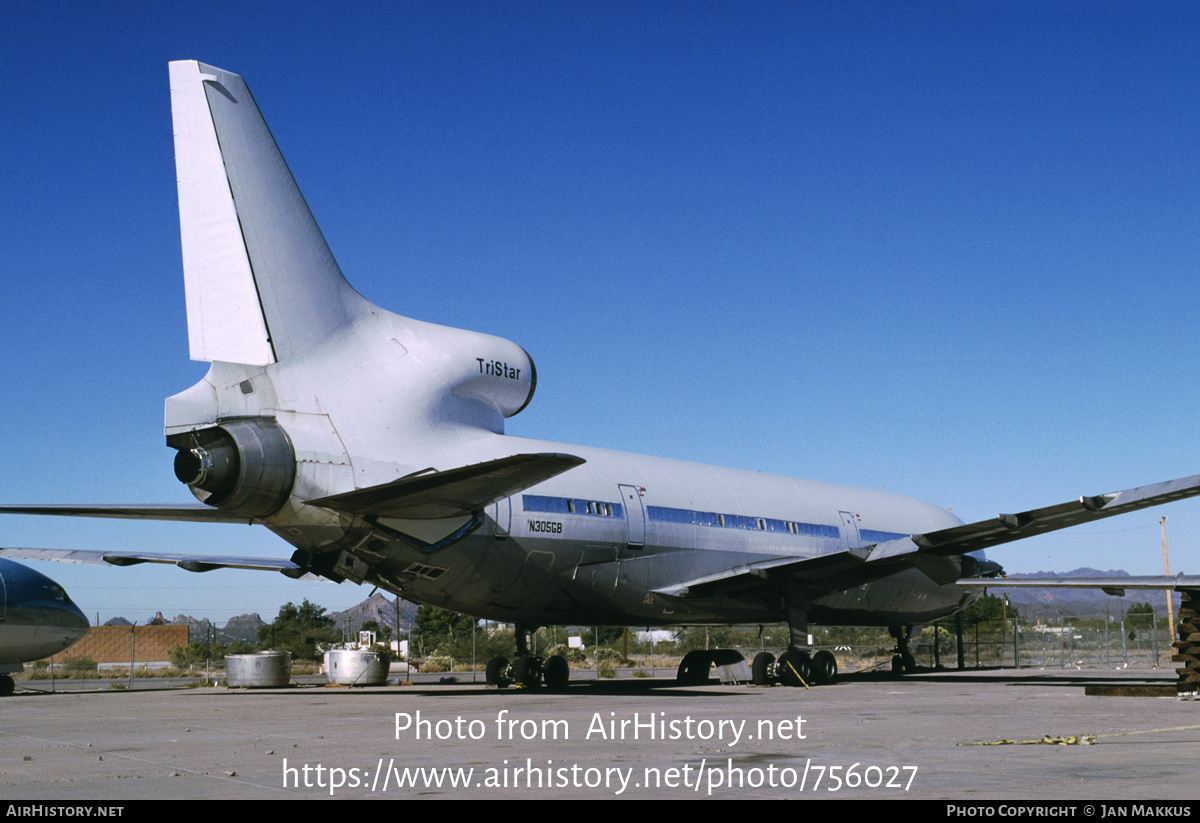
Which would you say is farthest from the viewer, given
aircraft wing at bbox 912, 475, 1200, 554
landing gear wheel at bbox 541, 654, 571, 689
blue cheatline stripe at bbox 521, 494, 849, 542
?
landing gear wheel at bbox 541, 654, 571, 689

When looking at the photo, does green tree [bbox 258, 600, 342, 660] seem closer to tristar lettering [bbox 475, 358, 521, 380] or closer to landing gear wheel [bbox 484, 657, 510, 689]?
landing gear wheel [bbox 484, 657, 510, 689]

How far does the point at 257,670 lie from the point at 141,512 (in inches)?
381

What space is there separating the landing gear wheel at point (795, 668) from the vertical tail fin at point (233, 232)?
12.8 metres

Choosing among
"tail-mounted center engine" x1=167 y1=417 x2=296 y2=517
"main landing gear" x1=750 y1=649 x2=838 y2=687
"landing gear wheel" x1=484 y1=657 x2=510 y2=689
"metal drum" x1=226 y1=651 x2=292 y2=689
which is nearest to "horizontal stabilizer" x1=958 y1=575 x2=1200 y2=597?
"main landing gear" x1=750 y1=649 x2=838 y2=687

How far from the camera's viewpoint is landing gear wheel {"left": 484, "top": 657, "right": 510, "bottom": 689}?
22938 millimetres

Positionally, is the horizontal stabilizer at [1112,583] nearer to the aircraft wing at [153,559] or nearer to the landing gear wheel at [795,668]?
the landing gear wheel at [795,668]

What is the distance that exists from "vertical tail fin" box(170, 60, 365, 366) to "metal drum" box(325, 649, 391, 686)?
1364 cm

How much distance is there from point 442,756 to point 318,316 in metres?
9.19

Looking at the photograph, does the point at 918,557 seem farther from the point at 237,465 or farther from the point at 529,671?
the point at 237,465

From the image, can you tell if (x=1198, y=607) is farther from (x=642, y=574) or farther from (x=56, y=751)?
(x=56, y=751)

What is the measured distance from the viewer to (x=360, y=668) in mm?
28328

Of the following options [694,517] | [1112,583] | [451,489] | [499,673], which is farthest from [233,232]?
[1112,583]

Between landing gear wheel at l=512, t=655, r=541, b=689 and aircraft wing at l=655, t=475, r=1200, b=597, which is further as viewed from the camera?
Answer: landing gear wheel at l=512, t=655, r=541, b=689
